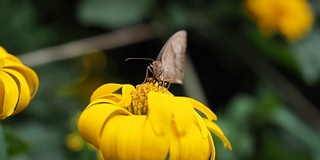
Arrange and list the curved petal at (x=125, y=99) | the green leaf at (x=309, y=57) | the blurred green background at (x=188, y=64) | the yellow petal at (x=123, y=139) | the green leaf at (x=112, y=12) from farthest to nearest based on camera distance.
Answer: the green leaf at (x=309, y=57), the green leaf at (x=112, y=12), the blurred green background at (x=188, y=64), the curved petal at (x=125, y=99), the yellow petal at (x=123, y=139)

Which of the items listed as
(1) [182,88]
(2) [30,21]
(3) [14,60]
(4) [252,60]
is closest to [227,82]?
(4) [252,60]

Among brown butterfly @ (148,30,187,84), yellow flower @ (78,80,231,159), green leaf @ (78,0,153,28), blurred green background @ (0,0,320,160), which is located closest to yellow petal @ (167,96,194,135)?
yellow flower @ (78,80,231,159)

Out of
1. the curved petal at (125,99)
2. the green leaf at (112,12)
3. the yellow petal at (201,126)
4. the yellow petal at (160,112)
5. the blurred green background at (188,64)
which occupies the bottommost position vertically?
the blurred green background at (188,64)

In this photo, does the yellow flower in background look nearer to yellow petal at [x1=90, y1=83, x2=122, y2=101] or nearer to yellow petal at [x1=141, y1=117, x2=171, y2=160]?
yellow petal at [x1=90, y1=83, x2=122, y2=101]

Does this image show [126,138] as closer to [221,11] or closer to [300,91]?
[221,11]

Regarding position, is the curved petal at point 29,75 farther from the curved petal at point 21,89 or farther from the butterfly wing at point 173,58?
the butterfly wing at point 173,58

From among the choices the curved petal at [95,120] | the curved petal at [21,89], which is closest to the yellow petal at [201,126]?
the curved petal at [95,120]
